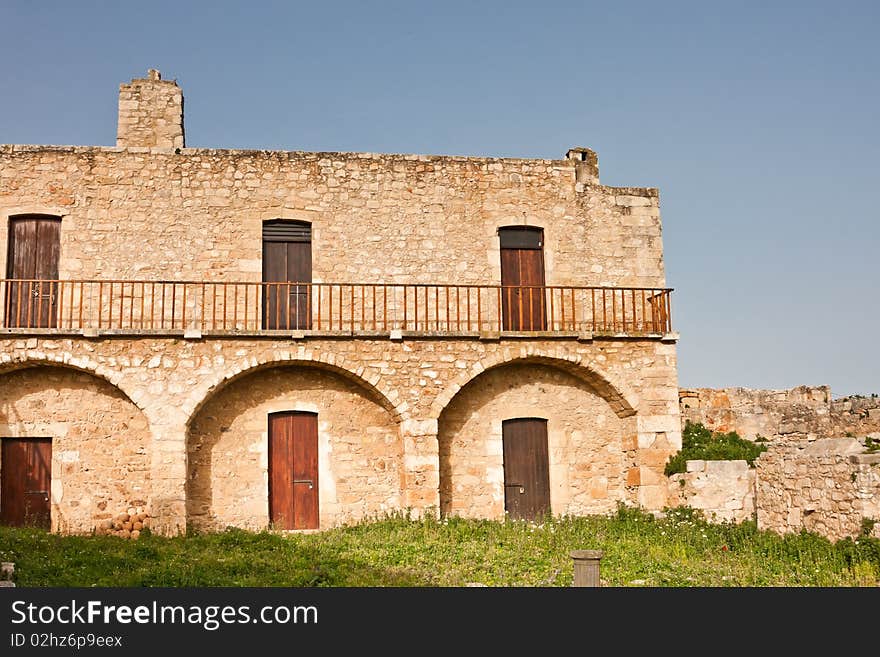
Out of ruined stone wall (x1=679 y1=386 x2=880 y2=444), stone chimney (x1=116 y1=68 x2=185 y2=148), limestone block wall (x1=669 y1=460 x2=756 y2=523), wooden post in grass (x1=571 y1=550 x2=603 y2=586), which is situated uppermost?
stone chimney (x1=116 y1=68 x2=185 y2=148)

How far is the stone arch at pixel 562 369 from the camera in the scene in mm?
14758

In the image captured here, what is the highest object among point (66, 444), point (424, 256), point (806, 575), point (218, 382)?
point (424, 256)

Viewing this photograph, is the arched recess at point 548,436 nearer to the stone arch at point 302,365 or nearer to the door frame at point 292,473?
the stone arch at point 302,365

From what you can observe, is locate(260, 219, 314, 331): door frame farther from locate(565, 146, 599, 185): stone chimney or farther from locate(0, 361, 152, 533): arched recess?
locate(565, 146, 599, 185): stone chimney

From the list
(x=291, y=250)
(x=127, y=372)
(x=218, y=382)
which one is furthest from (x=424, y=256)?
(x=127, y=372)

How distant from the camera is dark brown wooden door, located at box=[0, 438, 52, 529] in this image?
14.1 metres

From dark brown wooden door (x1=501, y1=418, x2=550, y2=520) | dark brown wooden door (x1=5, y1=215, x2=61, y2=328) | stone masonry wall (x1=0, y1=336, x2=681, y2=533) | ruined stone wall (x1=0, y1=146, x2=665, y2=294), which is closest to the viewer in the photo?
stone masonry wall (x1=0, y1=336, x2=681, y2=533)

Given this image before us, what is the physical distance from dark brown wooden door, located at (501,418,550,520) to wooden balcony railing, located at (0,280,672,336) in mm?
1654

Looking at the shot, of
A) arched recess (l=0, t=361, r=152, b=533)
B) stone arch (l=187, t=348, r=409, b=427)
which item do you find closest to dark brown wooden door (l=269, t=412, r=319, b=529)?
stone arch (l=187, t=348, r=409, b=427)

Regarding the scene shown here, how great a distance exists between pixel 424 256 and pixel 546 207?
7.53 ft

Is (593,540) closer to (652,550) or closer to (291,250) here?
(652,550)

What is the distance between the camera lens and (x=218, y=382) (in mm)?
14156

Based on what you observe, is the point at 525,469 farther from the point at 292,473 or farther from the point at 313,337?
the point at 313,337

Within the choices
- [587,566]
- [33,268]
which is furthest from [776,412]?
[33,268]
